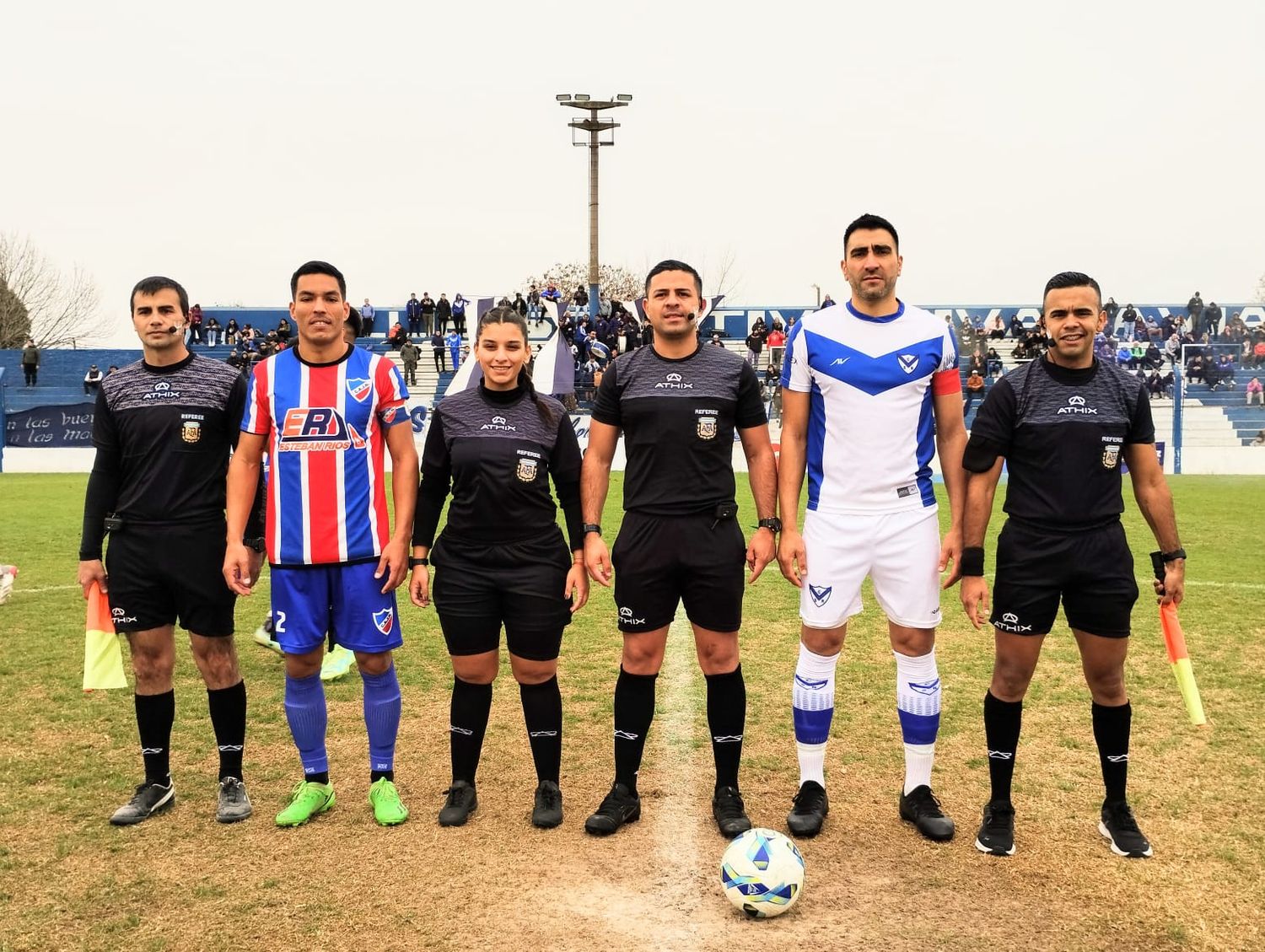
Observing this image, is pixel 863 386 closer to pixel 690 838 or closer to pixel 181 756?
pixel 690 838

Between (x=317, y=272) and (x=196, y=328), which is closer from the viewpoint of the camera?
(x=317, y=272)

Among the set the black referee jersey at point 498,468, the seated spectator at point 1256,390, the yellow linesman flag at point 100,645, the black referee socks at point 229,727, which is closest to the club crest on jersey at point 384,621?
the black referee jersey at point 498,468

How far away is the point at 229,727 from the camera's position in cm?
485

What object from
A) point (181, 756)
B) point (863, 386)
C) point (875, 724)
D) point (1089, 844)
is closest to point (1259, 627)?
point (875, 724)

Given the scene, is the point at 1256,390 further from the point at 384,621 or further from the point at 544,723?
the point at 384,621

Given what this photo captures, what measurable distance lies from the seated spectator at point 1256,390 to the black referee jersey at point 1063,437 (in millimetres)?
24581

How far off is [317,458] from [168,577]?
827mm

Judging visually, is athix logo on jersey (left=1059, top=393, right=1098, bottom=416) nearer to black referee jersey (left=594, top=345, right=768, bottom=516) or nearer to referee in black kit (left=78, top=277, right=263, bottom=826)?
black referee jersey (left=594, top=345, right=768, bottom=516)

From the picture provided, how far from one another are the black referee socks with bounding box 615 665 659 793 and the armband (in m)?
1.36

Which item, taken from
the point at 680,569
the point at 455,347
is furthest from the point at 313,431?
the point at 455,347

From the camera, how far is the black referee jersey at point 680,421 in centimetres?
449

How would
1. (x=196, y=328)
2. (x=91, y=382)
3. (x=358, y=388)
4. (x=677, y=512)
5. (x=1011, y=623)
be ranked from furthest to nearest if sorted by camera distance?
1. (x=196, y=328)
2. (x=91, y=382)
3. (x=358, y=388)
4. (x=677, y=512)
5. (x=1011, y=623)

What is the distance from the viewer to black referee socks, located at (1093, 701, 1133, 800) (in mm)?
4469

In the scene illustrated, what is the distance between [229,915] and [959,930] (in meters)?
2.47
